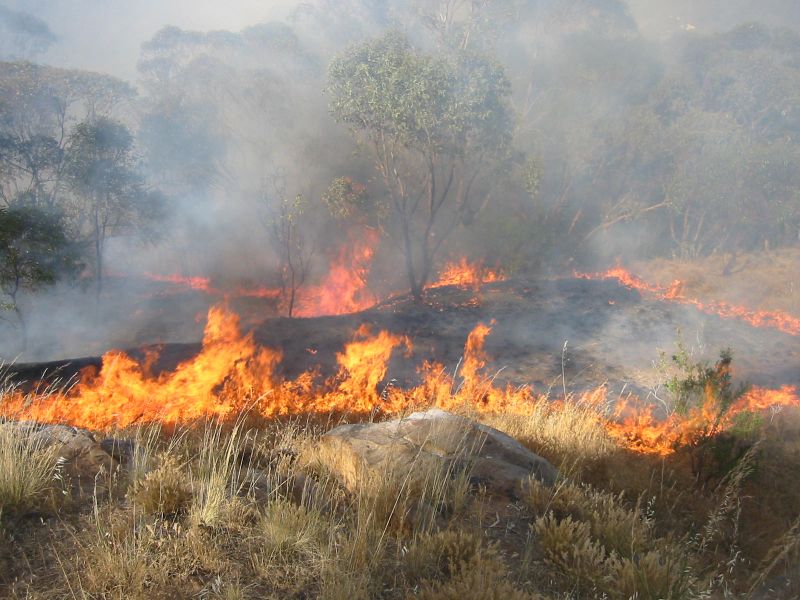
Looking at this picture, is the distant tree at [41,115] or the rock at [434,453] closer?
the rock at [434,453]

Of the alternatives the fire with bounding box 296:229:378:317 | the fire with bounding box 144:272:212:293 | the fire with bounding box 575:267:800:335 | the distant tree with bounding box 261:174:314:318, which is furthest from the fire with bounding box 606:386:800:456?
the fire with bounding box 144:272:212:293

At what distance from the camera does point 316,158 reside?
2844 centimetres

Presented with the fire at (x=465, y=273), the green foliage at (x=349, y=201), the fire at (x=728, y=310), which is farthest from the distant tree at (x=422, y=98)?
the fire at (x=728, y=310)

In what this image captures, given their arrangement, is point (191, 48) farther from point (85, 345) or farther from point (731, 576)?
point (731, 576)

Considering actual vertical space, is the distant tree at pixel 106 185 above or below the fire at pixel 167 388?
above

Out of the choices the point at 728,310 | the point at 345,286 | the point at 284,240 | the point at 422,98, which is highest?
the point at 422,98

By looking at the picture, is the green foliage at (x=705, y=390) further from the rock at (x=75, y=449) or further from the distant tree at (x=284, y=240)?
the distant tree at (x=284, y=240)

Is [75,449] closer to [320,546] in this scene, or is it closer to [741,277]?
[320,546]

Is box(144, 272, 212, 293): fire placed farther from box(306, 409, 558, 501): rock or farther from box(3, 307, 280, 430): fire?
box(306, 409, 558, 501): rock

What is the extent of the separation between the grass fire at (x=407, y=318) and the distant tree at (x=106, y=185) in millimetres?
120

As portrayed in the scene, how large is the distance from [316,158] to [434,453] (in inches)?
1000

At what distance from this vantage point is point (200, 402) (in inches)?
391

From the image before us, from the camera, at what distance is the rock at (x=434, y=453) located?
469 cm

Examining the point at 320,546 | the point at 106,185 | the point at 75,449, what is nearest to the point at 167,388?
the point at 75,449
